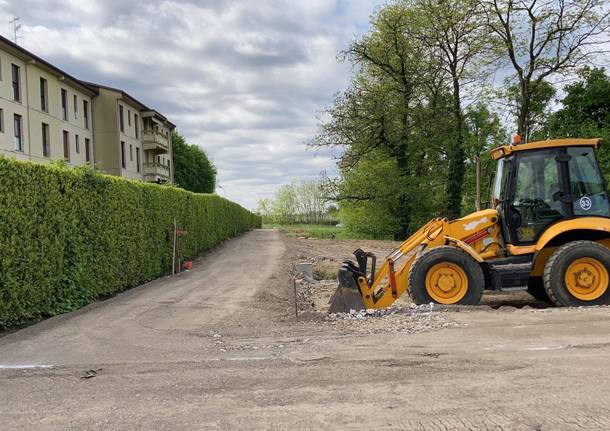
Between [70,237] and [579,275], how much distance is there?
925cm

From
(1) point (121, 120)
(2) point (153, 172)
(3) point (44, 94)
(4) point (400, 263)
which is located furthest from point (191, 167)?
(4) point (400, 263)

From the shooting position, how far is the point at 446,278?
901 centimetres

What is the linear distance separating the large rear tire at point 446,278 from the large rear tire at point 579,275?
3.91ft

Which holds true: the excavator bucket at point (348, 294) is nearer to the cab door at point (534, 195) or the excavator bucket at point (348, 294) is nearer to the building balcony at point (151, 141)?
the cab door at point (534, 195)

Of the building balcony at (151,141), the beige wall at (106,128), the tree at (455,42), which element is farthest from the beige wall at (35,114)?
the tree at (455,42)

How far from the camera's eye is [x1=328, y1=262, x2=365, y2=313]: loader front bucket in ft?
29.5

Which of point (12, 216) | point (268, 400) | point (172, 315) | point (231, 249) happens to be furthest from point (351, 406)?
point (231, 249)

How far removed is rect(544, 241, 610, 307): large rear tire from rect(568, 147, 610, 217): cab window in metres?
0.68

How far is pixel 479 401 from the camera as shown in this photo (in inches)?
175

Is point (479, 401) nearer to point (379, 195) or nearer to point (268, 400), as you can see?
point (268, 400)

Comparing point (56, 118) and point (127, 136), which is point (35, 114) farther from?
point (127, 136)

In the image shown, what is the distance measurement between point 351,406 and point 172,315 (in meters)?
5.63

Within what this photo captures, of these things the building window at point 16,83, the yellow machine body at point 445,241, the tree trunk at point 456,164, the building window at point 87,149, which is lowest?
the yellow machine body at point 445,241

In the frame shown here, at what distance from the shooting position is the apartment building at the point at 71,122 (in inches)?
1175
